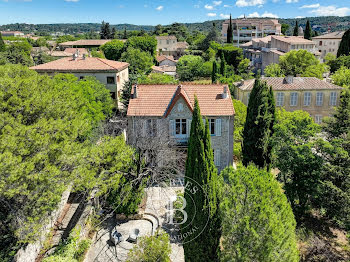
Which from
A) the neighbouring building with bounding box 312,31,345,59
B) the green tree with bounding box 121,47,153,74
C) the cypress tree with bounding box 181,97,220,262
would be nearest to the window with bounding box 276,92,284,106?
the cypress tree with bounding box 181,97,220,262

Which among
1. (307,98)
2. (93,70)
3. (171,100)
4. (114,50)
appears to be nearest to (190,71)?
(114,50)

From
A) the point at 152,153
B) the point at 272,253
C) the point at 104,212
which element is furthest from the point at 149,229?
the point at 272,253

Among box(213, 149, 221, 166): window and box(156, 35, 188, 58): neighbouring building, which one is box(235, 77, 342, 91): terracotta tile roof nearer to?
box(213, 149, 221, 166): window

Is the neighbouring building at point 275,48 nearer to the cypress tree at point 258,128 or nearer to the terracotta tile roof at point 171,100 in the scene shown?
the cypress tree at point 258,128

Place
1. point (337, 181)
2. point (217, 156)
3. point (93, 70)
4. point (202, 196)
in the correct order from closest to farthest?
point (202, 196)
point (337, 181)
point (217, 156)
point (93, 70)

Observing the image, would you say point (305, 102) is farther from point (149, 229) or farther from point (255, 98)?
point (149, 229)

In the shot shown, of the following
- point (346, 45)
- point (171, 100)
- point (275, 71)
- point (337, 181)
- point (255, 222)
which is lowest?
point (337, 181)

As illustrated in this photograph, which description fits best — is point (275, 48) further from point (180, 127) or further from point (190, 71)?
point (180, 127)
